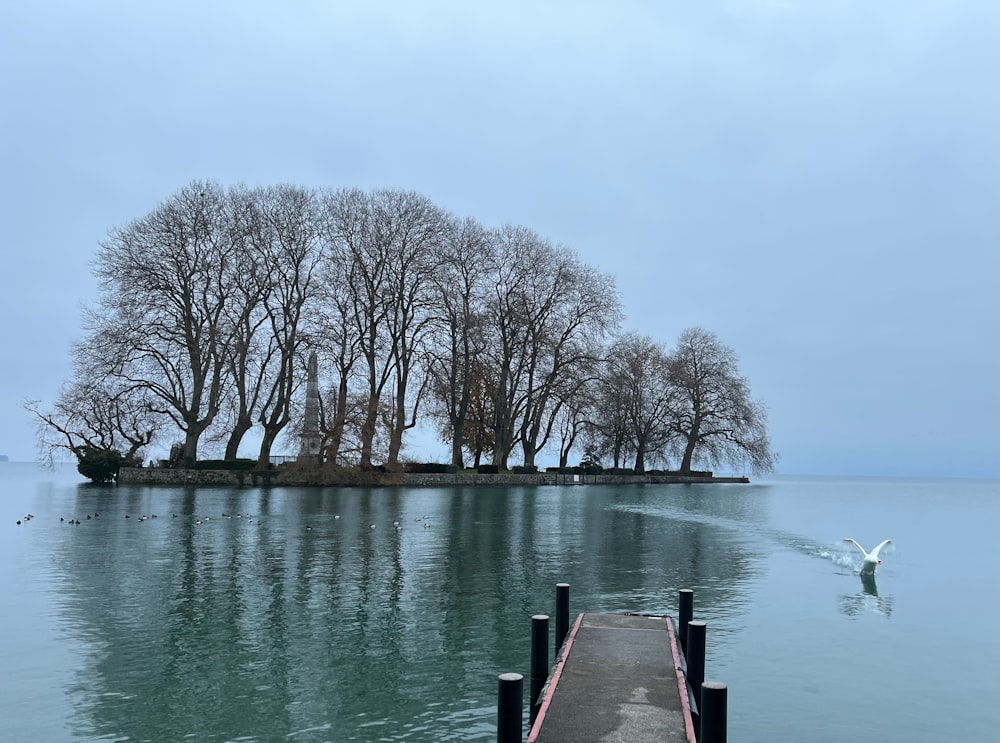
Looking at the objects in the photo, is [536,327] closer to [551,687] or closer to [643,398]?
[643,398]

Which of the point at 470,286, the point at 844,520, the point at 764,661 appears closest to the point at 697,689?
the point at 764,661

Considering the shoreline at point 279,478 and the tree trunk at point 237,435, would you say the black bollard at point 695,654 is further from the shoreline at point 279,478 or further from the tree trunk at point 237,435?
the tree trunk at point 237,435

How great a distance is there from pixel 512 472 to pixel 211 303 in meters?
27.7

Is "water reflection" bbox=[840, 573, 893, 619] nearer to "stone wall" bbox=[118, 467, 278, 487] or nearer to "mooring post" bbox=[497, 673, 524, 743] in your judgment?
"mooring post" bbox=[497, 673, 524, 743]

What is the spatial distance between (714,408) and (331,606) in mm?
67526

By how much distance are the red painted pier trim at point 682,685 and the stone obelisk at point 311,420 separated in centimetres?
4388

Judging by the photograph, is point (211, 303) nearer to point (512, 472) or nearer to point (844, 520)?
point (512, 472)

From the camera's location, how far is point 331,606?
45.2 feet

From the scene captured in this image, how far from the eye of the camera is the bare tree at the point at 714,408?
7631 cm

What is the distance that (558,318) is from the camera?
6288 cm

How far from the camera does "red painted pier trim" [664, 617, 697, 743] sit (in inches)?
269

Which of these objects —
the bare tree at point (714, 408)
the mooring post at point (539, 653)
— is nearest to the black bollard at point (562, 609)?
the mooring post at point (539, 653)

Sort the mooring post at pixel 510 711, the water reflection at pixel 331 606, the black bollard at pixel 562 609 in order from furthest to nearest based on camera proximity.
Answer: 1. the black bollard at pixel 562 609
2. the water reflection at pixel 331 606
3. the mooring post at pixel 510 711

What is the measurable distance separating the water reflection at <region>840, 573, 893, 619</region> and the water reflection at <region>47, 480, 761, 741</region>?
212 cm
